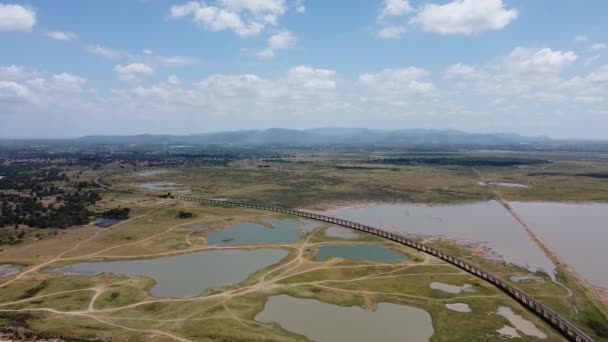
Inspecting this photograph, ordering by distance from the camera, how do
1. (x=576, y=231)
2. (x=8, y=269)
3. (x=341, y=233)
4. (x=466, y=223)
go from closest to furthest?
(x=8, y=269) < (x=341, y=233) < (x=576, y=231) < (x=466, y=223)

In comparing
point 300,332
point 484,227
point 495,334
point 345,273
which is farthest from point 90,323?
point 484,227

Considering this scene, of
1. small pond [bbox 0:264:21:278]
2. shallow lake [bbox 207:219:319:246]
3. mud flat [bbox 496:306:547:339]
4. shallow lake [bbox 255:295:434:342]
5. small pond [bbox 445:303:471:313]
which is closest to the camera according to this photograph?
mud flat [bbox 496:306:547:339]

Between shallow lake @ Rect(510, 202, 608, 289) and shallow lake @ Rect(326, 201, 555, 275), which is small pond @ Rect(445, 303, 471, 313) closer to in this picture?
shallow lake @ Rect(326, 201, 555, 275)

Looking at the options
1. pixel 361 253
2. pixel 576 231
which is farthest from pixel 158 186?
pixel 576 231

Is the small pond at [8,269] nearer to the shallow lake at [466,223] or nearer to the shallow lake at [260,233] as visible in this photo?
the shallow lake at [260,233]

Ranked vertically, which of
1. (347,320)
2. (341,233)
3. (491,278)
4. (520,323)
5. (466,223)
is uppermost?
(466,223)

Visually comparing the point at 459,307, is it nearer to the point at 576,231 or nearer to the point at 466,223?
the point at 466,223

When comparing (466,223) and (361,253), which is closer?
(361,253)

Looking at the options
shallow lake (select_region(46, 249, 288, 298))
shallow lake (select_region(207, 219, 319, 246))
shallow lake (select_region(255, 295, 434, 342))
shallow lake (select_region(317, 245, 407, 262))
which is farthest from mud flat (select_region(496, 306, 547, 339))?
shallow lake (select_region(207, 219, 319, 246))
